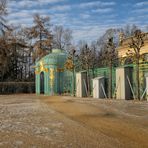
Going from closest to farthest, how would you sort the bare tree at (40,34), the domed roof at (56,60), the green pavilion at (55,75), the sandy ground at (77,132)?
the sandy ground at (77,132), the green pavilion at (55,75), the domed roof at (56,60), the bare tree at (40,34)

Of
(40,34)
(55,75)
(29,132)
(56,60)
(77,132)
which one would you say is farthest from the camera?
(40,34)

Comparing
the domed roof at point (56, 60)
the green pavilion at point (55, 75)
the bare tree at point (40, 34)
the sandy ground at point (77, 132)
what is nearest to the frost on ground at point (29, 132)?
the sandy ground at point (77, 132)

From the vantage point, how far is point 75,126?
11852mm

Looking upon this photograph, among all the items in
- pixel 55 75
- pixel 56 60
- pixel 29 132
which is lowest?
pixel 29 132

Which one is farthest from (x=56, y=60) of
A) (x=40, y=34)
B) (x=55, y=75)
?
(x=40, y=34)

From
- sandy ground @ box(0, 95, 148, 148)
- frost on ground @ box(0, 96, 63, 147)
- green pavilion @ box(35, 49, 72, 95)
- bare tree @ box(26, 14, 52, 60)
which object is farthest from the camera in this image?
bare tree @ box(26, 14, 52, 60)

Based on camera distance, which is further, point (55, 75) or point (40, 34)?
point (40, 34)

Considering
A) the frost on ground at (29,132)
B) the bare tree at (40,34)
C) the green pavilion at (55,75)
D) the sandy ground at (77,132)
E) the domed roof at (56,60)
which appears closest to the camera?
the sandy ground at (77,132)

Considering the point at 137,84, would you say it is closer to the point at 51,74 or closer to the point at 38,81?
the point at 51,74

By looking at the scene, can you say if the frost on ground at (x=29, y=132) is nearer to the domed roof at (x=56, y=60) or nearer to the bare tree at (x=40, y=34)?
the domed roof at (x=56, y=60)

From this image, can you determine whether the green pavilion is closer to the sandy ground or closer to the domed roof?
the domed roof

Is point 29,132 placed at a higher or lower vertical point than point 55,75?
lower

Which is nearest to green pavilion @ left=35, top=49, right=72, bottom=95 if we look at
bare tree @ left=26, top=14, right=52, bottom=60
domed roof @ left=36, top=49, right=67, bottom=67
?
domed roof @ left=36, top=49, right=67, bottom=67

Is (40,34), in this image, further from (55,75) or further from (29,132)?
(29,132)
